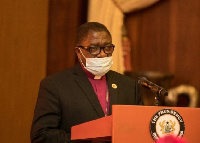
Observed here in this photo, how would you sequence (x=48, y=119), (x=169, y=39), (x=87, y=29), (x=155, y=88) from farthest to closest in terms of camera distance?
(x=169, y=39), (x=87, y=29), (x=48, y=119), (x=155, y=88)

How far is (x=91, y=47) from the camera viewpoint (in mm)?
2707

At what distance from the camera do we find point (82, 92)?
2717 millimetres

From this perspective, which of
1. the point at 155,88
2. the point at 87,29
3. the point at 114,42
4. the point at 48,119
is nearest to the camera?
the point at 155,88

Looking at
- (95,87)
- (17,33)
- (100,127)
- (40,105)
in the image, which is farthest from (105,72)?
(17,33)

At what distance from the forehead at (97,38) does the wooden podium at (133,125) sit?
824 millimetres

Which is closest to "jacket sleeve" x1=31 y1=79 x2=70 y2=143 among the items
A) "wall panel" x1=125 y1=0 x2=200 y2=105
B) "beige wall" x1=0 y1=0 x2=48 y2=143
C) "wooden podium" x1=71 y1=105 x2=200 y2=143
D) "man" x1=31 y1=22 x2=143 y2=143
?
"man" x1=31 y1=22 x2=143 y2=143

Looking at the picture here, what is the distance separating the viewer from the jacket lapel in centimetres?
265

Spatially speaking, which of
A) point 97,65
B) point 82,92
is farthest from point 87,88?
point 97,65

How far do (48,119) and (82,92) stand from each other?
12.3 inches

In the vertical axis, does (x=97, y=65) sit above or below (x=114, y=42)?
below

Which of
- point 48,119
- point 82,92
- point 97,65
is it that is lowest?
point 48,119

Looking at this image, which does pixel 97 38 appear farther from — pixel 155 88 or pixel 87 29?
pixel 155 88

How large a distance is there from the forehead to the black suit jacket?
216 mm

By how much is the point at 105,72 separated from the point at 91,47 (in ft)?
0.67
